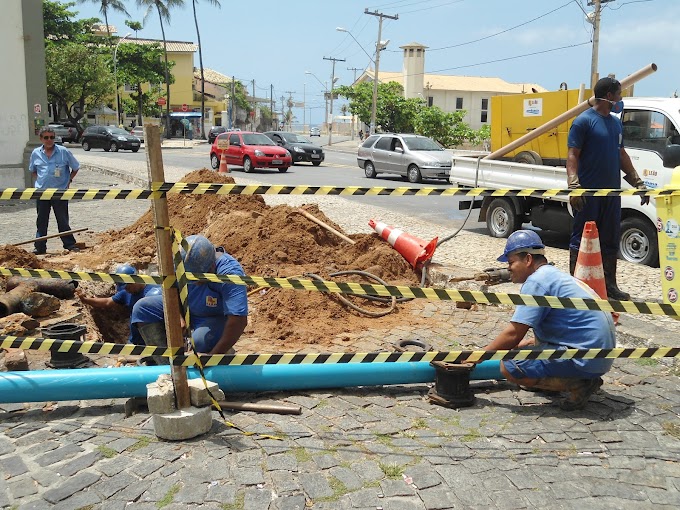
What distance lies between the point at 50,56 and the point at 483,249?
4805 centimetres

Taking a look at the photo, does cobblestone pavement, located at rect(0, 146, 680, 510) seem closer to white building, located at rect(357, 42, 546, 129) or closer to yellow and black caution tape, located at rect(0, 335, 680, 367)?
yellow and black caution tape, located at rect(0, 335, 680, 367)

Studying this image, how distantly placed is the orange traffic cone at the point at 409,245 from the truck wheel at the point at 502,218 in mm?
3201

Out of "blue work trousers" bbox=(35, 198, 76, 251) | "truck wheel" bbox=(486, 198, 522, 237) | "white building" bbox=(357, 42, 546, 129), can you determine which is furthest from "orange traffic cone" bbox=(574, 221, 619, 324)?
"white building" bbox=(357, 42, 546, 129)

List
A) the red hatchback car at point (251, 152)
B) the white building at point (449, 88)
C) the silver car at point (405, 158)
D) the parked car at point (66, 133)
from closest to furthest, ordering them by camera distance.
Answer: the silver car at point (405, 158) < the red hatchback car at point (251, 152) < the parked car at point (66, 133) < the white building at point (449, 88)

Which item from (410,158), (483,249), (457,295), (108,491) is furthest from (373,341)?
(410,158)

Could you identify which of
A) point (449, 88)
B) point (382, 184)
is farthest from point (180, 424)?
point (449, 88)

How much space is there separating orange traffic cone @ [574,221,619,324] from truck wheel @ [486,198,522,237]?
17.1ft

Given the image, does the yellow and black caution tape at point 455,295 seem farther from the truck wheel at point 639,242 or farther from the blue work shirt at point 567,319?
the truck wheel at point 639,242

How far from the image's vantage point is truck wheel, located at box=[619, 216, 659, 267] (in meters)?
8.69

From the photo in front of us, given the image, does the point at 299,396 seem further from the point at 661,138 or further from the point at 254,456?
the point at 661,138

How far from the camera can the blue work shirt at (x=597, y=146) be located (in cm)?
622

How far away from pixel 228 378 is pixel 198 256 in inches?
32.3

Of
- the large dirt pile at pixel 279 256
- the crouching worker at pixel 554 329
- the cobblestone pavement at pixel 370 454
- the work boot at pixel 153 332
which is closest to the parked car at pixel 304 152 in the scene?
the large dirt pile at pixel 279 256

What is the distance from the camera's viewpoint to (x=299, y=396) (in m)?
4.47
